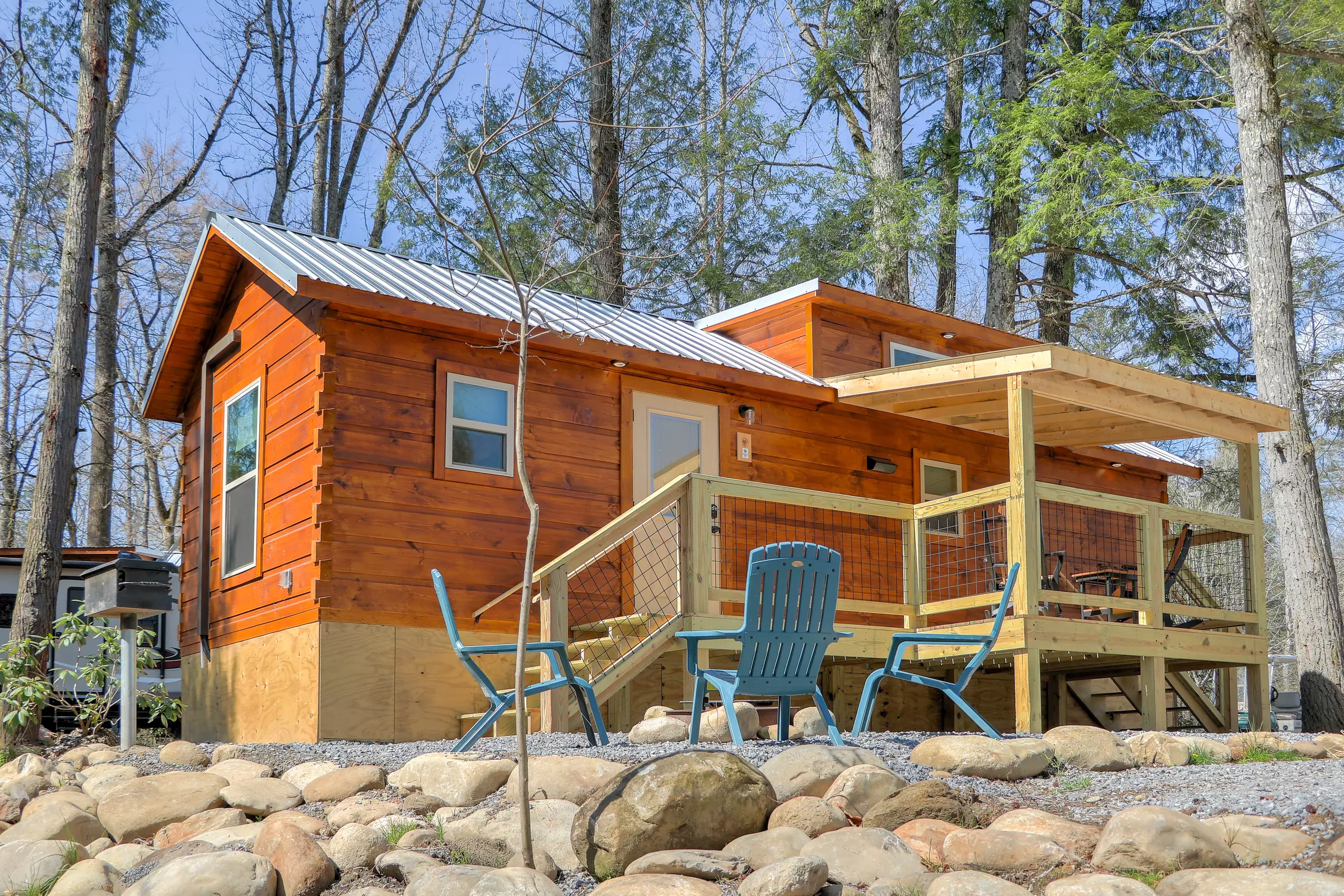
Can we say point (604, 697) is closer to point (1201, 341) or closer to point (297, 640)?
point (297, 640)

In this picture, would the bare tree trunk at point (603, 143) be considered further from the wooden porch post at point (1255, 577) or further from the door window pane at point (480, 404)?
the wooden porch post at point (1255, 577)

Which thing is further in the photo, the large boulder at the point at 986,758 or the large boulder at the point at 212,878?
the large boulder at the point at 986,758

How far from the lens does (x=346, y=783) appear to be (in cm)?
604

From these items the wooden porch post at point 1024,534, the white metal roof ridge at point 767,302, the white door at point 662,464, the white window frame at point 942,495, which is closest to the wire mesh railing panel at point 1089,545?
the white window frame at point 942,495

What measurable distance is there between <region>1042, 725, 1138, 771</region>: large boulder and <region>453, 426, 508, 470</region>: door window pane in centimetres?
474

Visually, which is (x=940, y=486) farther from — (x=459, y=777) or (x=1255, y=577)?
(x=459, y=777)

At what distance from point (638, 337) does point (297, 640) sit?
3808mm

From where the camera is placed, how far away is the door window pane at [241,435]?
10094 mm

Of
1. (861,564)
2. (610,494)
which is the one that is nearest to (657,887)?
(610,494)

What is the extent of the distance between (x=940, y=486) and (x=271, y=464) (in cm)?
635

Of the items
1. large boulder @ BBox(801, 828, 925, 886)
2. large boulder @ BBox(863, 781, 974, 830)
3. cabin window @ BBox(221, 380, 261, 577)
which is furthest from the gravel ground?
cabin window @ BBox(221, 380, 261, 577)

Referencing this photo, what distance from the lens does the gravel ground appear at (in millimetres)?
4688

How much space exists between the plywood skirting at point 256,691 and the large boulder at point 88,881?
290cm

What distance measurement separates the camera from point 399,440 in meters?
8.96
